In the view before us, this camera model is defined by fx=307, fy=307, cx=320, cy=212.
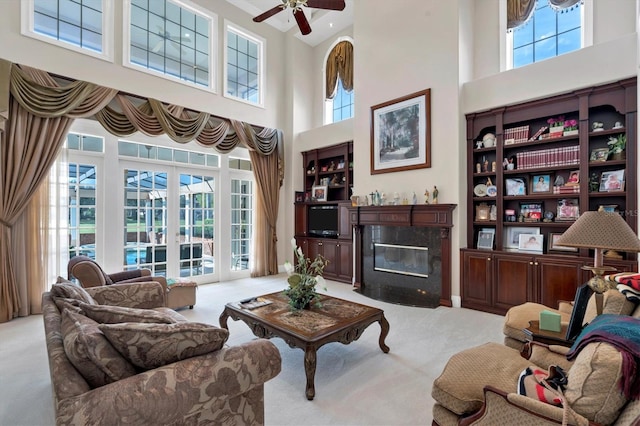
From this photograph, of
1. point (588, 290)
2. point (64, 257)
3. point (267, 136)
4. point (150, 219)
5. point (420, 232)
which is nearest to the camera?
point (588, 290)

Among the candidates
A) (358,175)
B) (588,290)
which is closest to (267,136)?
(358,175)

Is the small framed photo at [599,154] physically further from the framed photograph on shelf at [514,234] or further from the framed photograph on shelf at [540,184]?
the framed photograph on shelf at [514,234]

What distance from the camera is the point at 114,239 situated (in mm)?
4766

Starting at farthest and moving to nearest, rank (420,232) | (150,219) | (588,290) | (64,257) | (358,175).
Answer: (358,175), (150,219), (420,232), (64,257), (588,290)

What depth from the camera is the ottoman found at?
4.12 metres

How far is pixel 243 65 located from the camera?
6.48m

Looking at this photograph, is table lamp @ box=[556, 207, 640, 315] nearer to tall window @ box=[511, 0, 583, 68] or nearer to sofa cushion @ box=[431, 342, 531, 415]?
sofa cushion @ box=[431, 342, 531, 415]

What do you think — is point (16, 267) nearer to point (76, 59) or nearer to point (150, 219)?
point (150, 219)

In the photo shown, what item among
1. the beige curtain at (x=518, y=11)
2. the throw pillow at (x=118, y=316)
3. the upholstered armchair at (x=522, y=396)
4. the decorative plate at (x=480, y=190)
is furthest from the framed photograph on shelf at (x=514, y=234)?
the throw pillow at (x=118, y=316)

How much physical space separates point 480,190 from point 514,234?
0.76 metres

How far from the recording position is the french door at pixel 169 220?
197 inches

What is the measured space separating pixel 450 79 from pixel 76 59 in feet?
17.6

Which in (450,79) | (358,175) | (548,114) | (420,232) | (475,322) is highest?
(450,79)

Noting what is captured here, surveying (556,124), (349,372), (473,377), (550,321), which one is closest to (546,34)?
(556,124)
